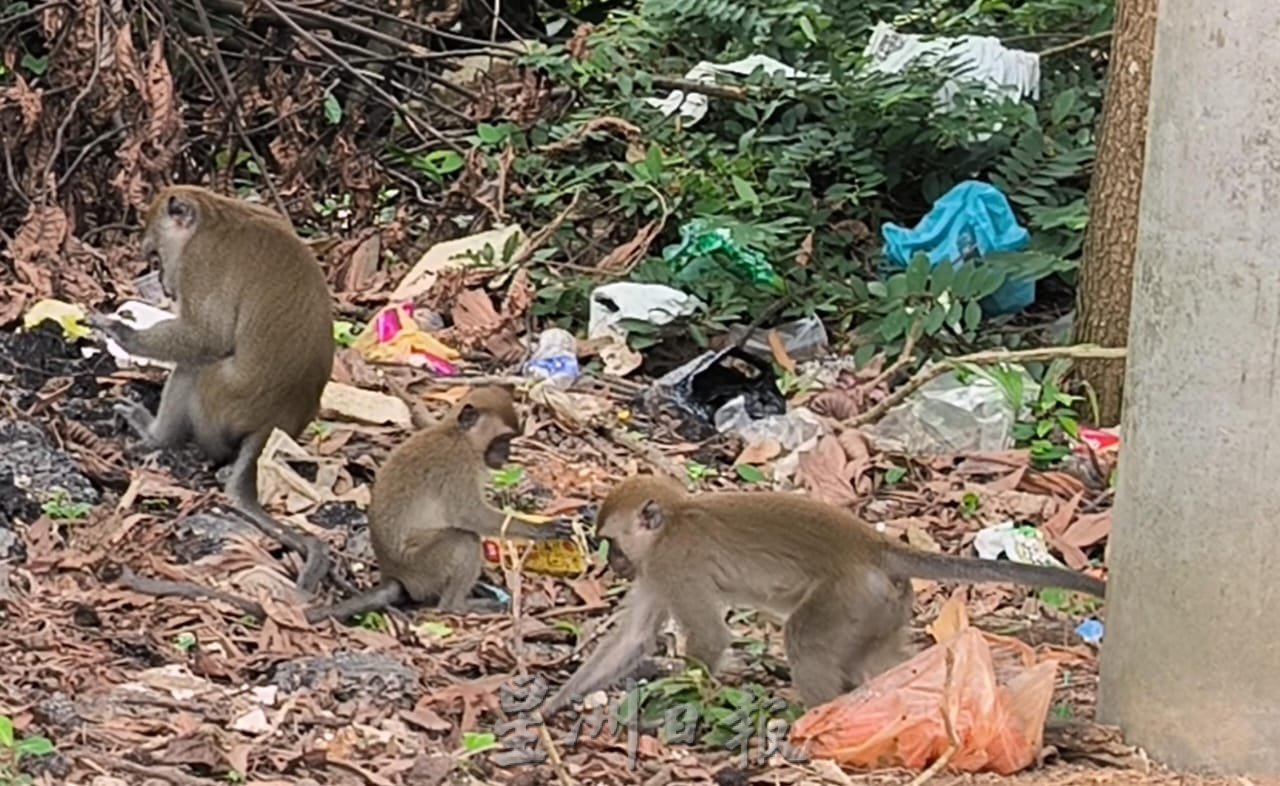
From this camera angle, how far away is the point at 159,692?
6.07 m

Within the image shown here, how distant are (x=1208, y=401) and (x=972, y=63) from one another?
5914 mm

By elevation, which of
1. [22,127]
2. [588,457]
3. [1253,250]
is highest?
[1253,250]

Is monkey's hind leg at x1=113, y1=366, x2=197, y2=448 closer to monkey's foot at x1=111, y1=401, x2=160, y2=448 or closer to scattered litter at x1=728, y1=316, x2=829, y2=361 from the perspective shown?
monkey's foot at x1=111, y1=401, x2=160, y2=448

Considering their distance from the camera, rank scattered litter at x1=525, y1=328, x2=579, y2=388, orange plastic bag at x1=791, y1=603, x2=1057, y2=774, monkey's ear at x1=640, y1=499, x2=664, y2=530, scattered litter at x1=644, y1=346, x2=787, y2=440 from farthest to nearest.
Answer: scattered litter at x1=525, y1=328, x2=579, y2=388 < scattered litter at x1=644, y1=346, x2=787, y2=440 < monkey's ear at x1=640, y1=499, x2=664, y2=530 < orange plastic bag at x1=791, y1=603, x2=1057, y2=774

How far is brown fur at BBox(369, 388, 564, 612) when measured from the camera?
7.11m

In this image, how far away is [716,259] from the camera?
33.6ft


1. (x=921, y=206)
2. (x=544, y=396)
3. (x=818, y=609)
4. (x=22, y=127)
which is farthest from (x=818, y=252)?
(x=818, y=609)

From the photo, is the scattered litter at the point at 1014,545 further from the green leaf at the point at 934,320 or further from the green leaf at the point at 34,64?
the green leaf at the point at 34,64

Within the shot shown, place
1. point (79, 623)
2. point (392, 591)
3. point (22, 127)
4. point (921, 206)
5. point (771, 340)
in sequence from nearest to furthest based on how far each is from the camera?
point (79, 623) → point (392, 591) → point (771, 340) → point (22, 127) → point (921, 206)

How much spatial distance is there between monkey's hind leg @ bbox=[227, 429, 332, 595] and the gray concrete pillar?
2842mm

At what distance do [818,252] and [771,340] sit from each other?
1.08 m

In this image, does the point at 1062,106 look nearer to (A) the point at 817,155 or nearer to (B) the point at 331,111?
(A) the point at 817,155

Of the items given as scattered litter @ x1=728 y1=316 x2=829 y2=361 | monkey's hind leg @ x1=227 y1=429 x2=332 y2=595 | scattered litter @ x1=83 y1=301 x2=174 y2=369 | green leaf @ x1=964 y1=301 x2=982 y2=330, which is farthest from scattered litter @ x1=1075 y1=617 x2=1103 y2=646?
scattered litter @ x1=83 y1=301 x2=174 y2=369

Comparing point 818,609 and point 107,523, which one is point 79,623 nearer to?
point 107,523
